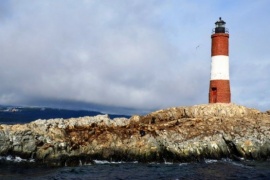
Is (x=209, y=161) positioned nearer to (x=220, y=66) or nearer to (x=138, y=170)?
(x=138, y=170)

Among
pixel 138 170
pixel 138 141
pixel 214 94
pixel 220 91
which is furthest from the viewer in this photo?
pixel 214 94

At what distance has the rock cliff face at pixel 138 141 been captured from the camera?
33094 millimetres

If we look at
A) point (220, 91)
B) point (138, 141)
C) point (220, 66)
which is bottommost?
point (138, 141)

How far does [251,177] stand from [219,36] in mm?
21309

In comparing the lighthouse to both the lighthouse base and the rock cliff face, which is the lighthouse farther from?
the rock cliff face

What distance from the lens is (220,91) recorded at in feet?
145

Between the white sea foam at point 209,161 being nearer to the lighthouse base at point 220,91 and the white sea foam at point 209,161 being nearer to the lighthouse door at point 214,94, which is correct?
the lighthouse base at point 220,91

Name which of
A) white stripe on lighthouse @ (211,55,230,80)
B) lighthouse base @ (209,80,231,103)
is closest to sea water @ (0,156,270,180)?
lighthouse base @ (209,80,231,103)

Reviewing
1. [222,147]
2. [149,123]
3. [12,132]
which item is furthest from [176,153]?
[12,132]

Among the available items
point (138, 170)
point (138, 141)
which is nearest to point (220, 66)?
point (138, 141)

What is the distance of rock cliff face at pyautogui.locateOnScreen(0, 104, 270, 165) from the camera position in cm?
3309

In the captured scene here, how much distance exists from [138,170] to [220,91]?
1888 centimetres

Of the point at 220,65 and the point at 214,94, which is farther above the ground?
the point at 220,65

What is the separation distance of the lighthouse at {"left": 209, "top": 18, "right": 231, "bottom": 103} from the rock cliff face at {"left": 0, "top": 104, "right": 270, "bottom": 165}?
7.19m
